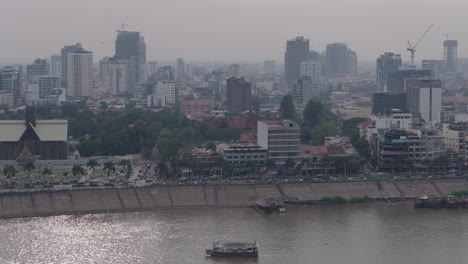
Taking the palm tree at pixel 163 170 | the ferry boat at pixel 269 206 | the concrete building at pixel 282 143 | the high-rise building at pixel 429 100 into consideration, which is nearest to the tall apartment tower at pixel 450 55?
the high-rise building at pixel 429 100

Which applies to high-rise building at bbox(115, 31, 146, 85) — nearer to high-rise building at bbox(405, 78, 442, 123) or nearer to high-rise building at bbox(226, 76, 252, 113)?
high-rise building at bbox(226, 76, 252, 113)

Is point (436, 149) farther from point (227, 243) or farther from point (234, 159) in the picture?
point (227, 243)

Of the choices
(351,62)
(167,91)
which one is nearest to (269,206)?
(167,91)

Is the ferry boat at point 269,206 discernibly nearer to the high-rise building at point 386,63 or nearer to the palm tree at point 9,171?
the palm tree at point 9,171

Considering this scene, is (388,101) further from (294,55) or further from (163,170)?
(294,55)

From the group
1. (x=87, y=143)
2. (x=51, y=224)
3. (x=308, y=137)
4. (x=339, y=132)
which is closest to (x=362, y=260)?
(x=51, y=224)

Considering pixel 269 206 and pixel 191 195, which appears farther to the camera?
pixel 191 195
